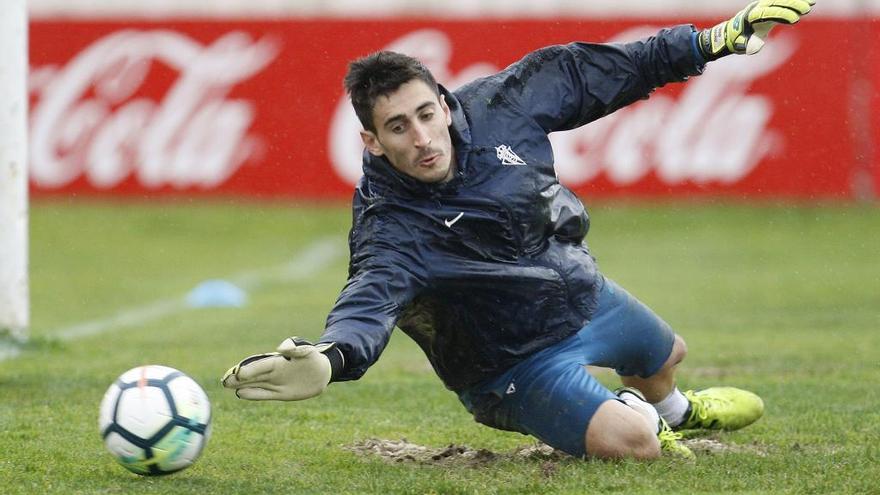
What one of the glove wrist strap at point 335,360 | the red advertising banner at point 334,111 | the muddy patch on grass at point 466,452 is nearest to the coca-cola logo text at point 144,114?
the red advertising banner at point 334,111

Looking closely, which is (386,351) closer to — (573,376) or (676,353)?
(676,353)

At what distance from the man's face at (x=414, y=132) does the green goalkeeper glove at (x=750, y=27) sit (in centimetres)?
136

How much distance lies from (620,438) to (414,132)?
1518mm

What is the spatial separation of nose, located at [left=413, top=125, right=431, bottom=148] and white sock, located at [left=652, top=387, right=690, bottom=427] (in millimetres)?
1939

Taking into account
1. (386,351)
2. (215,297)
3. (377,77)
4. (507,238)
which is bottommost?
(386,351)

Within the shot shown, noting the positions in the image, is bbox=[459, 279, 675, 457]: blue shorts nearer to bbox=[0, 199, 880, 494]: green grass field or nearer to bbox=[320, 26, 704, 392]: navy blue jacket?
bbox=[320, 26, 704, 392]: navy blue jacket

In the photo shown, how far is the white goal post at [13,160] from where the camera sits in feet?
31.2

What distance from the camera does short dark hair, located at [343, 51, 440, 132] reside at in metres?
6.09

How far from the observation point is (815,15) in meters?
20.3

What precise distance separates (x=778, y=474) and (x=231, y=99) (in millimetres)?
15425

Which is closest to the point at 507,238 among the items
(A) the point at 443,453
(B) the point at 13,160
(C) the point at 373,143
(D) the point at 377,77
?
(C) the point at 373,143

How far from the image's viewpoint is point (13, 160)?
9.70 metres

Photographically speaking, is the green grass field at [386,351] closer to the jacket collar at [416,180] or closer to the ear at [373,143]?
the jacket collar at [416,180]

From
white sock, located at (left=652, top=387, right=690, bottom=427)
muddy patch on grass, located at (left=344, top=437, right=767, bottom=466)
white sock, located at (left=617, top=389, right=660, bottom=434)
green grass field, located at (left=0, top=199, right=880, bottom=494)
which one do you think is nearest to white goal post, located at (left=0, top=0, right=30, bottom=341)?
green grass field, located at (left=0, top=199, right=880, bottom=494)
